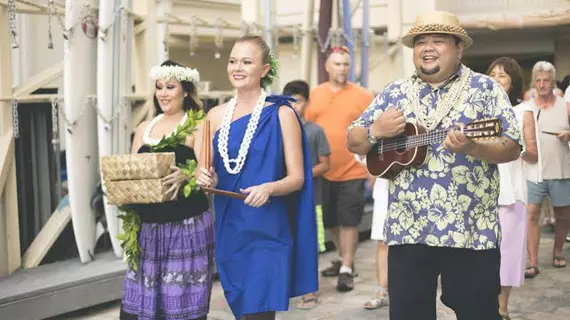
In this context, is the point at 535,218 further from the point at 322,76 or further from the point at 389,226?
the point at 389,226

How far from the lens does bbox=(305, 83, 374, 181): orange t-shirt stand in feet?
21.5

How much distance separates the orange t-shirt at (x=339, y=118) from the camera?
6559 mm

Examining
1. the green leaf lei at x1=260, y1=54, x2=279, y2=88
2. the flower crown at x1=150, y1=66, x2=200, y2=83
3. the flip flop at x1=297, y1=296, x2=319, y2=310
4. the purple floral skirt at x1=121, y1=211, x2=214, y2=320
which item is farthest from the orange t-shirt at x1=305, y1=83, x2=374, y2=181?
the green leaf lei at x1=260, y1=54, x2=279, y2=88

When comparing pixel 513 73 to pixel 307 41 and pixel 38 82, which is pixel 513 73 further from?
pixel 307 41

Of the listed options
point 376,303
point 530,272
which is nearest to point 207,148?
point 376,303

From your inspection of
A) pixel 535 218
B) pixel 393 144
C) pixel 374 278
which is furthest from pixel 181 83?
pixel 535 218

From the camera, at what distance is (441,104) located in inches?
128

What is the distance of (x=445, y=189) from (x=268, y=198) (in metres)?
0.80

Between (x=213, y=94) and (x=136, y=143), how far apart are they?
3233 millimetres

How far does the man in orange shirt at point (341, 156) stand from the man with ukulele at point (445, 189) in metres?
3.10

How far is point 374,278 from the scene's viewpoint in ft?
22.0

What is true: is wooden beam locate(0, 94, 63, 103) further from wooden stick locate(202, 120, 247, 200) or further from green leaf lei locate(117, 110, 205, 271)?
wooden stick locate(202, 120, 247, 200)

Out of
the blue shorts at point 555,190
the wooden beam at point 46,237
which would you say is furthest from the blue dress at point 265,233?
the blue shorts at point 555,190

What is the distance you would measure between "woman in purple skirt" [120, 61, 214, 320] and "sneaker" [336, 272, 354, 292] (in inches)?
87.2
